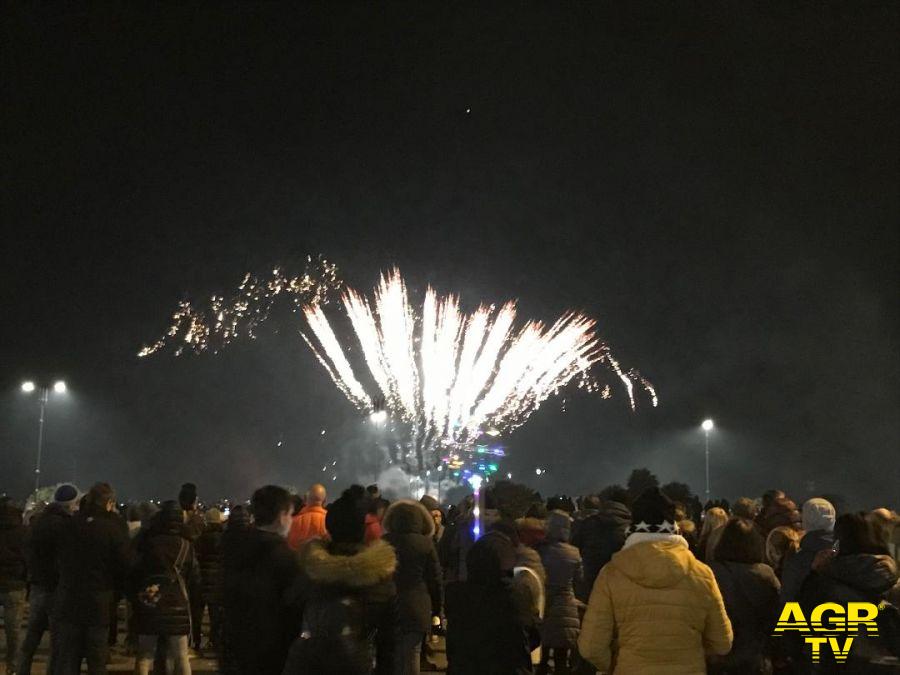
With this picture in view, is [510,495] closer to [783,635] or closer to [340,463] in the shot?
[783,635]

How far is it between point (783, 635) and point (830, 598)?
0.58 meters

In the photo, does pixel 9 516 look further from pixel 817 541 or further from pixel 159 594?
pixel 817 541

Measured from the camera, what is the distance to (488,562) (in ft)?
21.1

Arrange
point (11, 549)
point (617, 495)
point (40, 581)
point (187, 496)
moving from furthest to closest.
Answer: point (187, 496)
point (11, 549)
point (617, 495)
point (40, 581)

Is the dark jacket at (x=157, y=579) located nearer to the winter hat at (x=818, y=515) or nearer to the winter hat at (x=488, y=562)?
the winter hat at (x=488, y=562)

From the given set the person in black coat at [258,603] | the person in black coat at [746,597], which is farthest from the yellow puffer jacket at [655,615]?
the person in black coat at [258,603]

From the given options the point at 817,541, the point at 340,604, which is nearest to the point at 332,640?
the point at 340,604

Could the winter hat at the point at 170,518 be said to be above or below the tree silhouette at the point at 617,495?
below

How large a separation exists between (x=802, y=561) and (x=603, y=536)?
2955mm

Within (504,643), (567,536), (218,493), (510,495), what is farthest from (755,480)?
(504,643)

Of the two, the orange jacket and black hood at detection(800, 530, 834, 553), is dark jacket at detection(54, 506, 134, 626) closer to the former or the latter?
the orange jacket

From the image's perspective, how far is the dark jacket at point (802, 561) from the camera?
722 cm

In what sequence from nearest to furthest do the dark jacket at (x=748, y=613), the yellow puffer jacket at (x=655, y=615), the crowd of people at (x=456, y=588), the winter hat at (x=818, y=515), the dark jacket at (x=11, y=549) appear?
1. the yellow puffer jacket at (x=655, y=615)
2. the crowd of people at (x=456, y=588)
3. the dark jacket at (x=748, y=613)
4. the winter hat at (x=818, y=515)
5. the dark jacket at (x=11, y=549)

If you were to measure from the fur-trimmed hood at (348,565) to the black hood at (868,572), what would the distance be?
9.63ft
